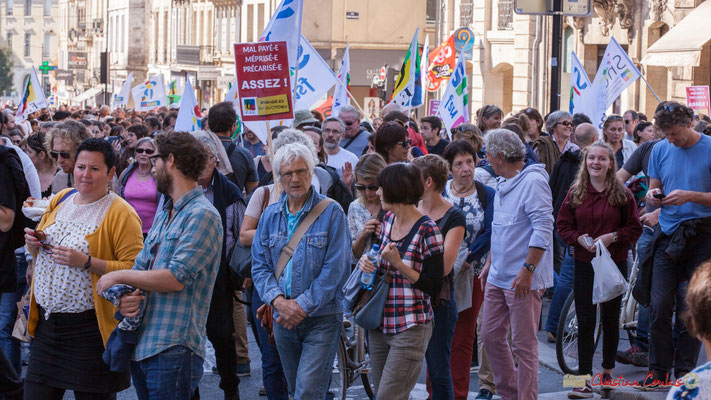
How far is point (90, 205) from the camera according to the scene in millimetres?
5547

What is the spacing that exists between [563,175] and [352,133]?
2.57 meters

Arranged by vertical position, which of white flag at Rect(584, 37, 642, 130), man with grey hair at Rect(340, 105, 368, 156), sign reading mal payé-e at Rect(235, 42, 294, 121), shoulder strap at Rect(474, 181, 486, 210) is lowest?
shoulder strap at Rect(474, 181, 486, 210)

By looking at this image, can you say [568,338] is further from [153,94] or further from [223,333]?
[153,94]

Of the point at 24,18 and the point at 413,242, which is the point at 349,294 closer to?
the point at 413,242

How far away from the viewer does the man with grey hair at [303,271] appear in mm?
5742

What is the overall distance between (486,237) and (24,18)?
10672 centimetres

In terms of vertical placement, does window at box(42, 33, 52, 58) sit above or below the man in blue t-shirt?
above

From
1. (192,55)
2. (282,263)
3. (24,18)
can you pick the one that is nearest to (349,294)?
(282,263)

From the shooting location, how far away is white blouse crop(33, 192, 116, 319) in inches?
214

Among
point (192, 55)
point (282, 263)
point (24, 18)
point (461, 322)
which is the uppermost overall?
point (24, 18)

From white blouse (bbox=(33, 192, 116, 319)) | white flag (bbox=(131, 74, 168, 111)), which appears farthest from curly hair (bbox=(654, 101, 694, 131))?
white flag (bbox=(131, 74, 168, 111))

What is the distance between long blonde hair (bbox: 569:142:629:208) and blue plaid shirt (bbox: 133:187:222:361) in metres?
3.08

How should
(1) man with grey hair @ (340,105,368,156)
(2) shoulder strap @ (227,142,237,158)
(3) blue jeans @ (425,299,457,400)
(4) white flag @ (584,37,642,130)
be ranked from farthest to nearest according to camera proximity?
(4) white flag @ (584,37,642,130)
(1) man with grey hair @ (340,105,368,156)
(2) shoulder strap @ (227,142,237,158)
(3) blue jeans @ (425,299,457,400)

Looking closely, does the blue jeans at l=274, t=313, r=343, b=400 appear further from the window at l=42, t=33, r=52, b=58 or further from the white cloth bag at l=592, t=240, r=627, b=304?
the window at l=42, t=33, r=52, b=58
